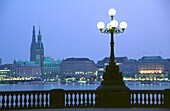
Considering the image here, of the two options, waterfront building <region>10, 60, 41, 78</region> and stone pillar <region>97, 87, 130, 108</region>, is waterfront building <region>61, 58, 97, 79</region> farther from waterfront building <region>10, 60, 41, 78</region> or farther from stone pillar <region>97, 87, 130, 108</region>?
stone pillar <region>97, 87, 130, 108</region>

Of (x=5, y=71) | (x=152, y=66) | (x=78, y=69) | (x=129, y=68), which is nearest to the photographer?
(x=129, y=68)

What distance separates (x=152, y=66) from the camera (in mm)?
130375

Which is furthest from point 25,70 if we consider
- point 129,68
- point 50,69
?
point 129,68

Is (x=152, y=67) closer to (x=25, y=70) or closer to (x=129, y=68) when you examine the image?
(x=129, y=68)

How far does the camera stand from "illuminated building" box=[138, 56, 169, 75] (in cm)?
12929

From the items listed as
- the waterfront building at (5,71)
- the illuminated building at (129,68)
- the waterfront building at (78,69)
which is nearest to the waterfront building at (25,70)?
the waterfront building at (5,71)

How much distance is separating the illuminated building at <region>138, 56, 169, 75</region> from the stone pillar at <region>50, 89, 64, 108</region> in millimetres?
114745

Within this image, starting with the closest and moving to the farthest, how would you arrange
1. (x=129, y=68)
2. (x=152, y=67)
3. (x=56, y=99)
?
(x=56, y=99), (x=129, y=68), (x=152, y=67)

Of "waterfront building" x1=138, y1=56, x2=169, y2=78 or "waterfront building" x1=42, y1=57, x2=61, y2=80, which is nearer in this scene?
"waterfront building" x1=138, y1=56, x2=169, y2=78

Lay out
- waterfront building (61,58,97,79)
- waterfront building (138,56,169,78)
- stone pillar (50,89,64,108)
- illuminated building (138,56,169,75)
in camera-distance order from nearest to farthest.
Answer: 1. stone pillar (50,89,64,108)
2. waterfront building (138,56,169,78)
3. illuminated building (138,56,169,75)
4. waterfront building (61,58,97,79)

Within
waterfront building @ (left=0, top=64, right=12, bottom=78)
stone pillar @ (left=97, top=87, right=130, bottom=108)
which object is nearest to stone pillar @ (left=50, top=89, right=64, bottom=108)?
stone pillar @ (left=97, top=87, right=130, bottom=108)

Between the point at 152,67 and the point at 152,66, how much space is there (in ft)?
1.11

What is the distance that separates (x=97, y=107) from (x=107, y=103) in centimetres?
36

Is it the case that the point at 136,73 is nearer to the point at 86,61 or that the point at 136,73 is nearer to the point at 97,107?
the point at 86,61
